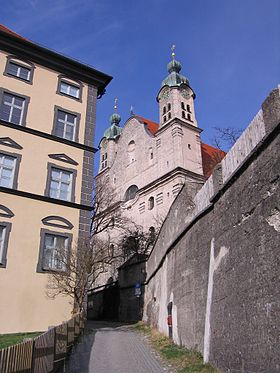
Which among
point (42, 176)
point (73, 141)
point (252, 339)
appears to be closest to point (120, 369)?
point (252, 339)

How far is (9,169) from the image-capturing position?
16.7 meters

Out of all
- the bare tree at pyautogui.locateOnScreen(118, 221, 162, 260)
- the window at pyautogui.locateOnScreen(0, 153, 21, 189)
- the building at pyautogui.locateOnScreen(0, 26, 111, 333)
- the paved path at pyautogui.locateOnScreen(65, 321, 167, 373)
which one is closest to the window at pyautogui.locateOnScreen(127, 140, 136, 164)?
the bare tree at pyautogui.locateOnScreen(118, 221, 162, 260)

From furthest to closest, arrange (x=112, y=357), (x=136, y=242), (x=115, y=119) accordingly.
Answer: (x=115, y=119), (x=136, y=242), (x=112, y=357)

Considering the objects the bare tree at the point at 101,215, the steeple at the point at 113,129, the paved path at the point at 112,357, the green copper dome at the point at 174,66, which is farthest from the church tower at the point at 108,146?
the paved path at the point at 112,357

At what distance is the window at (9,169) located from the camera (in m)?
16.4

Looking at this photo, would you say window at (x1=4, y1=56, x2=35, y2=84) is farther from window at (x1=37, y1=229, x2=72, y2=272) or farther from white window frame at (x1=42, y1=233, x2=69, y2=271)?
white window frame at (x1=42, y1=233, x2=69, y2=271)

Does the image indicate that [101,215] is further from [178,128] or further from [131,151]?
[131,151]

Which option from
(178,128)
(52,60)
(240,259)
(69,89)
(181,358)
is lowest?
(181,358)

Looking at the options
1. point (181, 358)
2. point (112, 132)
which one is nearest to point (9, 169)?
point (181, 358)

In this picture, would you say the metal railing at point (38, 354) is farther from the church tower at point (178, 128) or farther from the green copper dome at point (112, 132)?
the green copper dome at point (112, 132)

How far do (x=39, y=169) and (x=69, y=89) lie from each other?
5.41 m

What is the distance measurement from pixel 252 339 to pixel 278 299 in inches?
43.7

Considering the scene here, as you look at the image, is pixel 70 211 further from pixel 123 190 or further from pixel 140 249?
pixel 123 190

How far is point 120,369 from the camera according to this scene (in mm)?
8836
